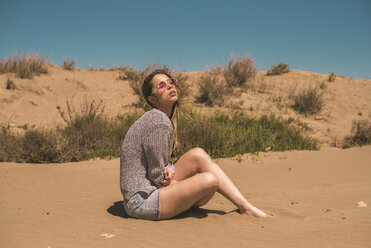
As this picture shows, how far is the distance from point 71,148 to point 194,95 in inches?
208

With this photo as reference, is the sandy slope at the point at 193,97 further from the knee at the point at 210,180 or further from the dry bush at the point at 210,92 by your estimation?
the knee at the point at 210,180

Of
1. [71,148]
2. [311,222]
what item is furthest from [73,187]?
[311,222]

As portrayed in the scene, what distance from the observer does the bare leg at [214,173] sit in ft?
11.3

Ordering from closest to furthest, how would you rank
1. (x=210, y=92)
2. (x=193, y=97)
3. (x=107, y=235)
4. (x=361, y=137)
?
(x=107, y=235) → (x=361, y=137) → (x=210, y=92) → (x=193, y=97)

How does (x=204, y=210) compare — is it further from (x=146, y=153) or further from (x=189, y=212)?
(x=146, y=153)

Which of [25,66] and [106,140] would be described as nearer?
[106,140]

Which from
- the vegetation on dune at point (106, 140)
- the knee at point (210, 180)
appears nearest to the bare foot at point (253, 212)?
the knee at point (210, 180)

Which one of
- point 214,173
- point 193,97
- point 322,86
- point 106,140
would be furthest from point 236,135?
point 322,86

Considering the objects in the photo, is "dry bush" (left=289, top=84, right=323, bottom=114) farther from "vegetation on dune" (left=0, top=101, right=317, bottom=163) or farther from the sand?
"vegetation on dune" (left=0, top=101, right=317, bottom=163)

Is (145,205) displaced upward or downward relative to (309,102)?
downward

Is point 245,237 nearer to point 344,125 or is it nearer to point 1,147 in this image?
point 1,147

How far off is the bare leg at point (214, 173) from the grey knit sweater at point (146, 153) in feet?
1.34

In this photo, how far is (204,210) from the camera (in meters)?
3.92

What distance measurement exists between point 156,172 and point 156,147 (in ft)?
0.91
